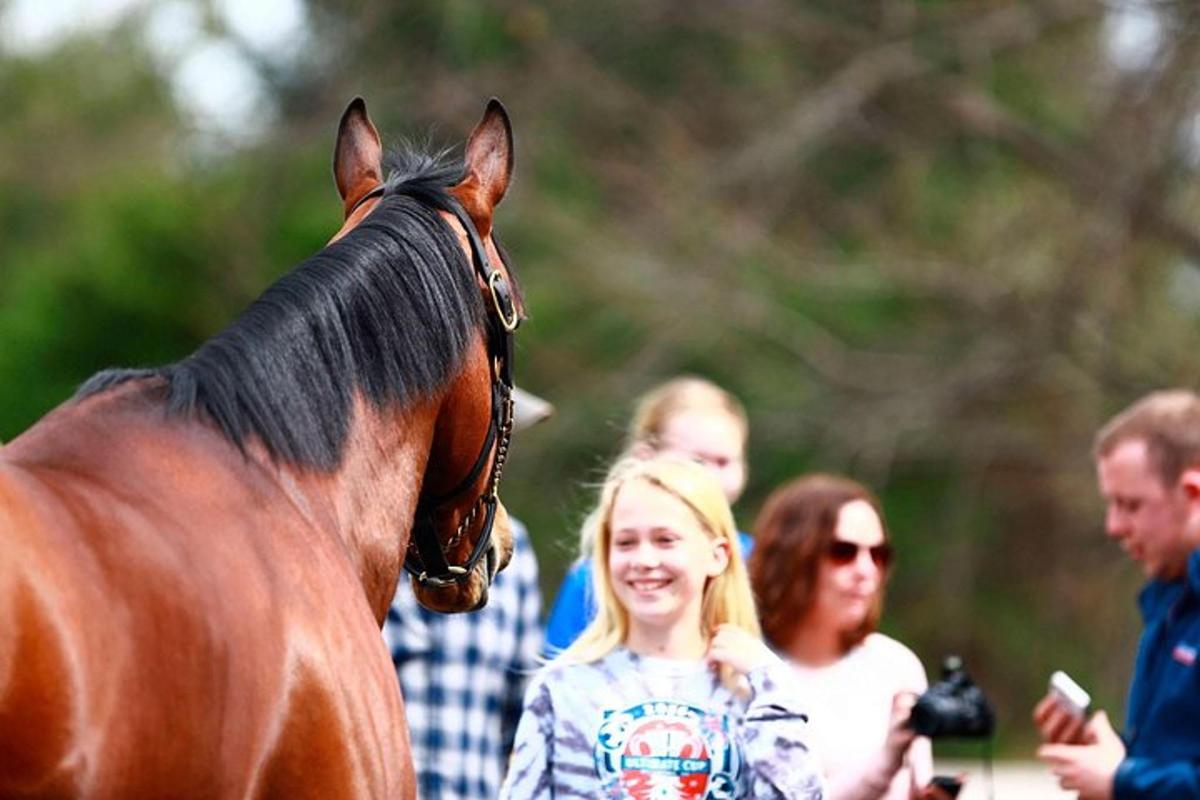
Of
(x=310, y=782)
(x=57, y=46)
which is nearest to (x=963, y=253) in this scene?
(x=310, y=782)

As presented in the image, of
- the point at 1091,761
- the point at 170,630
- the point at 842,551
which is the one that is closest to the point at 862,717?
the point at 842,551

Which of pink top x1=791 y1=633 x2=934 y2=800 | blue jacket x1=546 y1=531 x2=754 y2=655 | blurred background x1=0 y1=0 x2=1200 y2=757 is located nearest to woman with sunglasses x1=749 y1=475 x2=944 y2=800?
pink top x1=791 y1=633 x2=934 y2=800

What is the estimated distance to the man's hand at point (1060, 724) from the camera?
4398 millimetres

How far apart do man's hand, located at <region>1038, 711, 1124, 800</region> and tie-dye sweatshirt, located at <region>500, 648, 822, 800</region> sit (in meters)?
0.75

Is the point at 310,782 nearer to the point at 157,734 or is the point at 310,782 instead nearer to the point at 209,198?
the point at 157,734

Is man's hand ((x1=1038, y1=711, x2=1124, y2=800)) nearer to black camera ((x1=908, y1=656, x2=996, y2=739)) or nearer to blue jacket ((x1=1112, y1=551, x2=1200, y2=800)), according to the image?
blue jacket ((x1=1112, y1=551, x2=1200, y2=800))

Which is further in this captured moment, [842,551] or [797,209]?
[797,209]

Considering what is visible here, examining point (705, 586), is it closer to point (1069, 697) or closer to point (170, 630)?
point (1069, 697)

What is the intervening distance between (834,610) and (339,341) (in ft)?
5.86

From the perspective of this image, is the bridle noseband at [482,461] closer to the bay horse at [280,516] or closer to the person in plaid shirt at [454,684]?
the bay horse at [280,516]

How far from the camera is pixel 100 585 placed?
2.77 meters

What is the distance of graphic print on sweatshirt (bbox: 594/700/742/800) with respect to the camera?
3.96 metres

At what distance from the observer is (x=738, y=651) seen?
13.3 feet

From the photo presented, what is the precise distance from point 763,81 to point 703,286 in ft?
5.32
